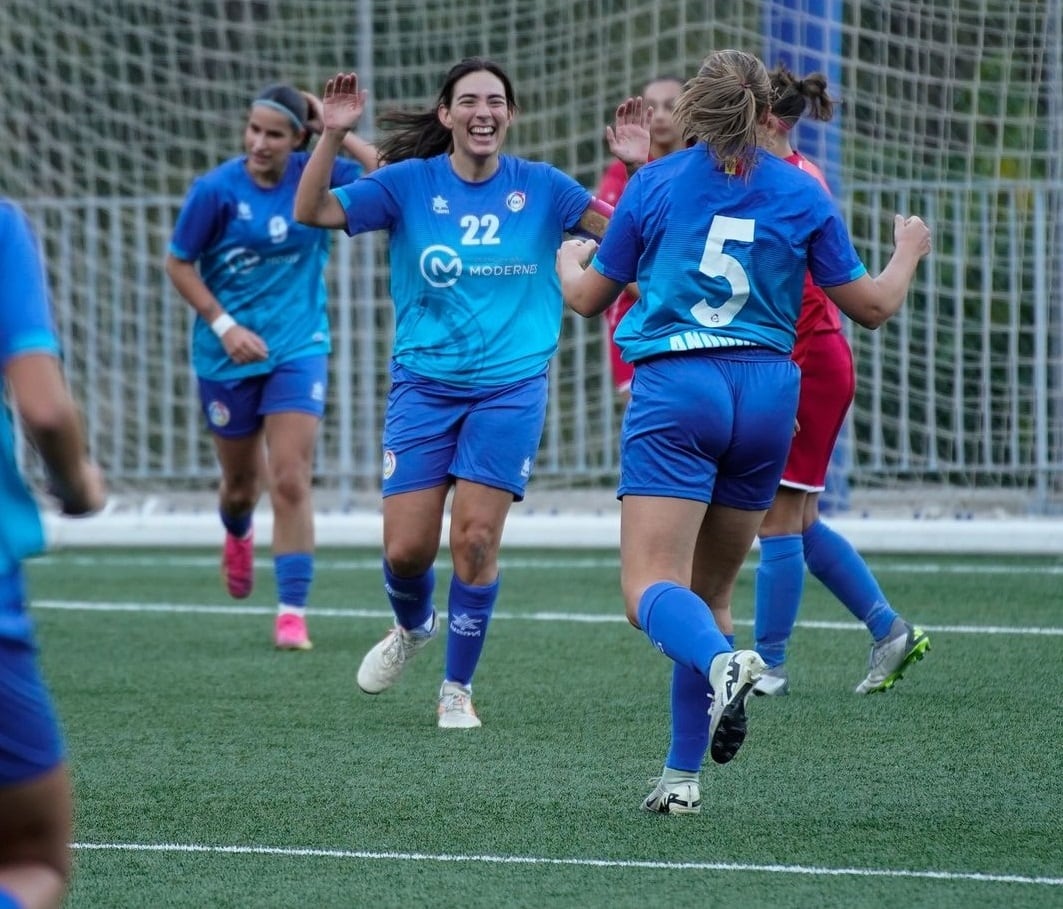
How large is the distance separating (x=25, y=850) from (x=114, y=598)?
6.74m

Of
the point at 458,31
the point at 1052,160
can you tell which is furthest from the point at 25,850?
the point at 458,31

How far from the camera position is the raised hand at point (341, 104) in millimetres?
5730

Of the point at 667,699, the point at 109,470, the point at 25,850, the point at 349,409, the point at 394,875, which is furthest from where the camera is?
the point at 109,470

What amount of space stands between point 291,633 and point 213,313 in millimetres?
1294

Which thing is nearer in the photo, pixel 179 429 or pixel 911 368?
pixel 911 368

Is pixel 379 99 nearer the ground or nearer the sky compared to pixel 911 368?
nearer the sky

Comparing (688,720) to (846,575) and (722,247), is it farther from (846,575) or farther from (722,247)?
(846,575)

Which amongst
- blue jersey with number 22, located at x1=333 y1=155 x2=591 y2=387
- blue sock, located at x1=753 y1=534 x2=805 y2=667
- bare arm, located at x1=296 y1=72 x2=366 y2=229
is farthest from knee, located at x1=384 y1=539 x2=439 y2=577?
blue sock, located at x1=753 y1=534 x2=805 y2=667

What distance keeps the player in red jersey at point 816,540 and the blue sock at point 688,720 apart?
65.0 inches

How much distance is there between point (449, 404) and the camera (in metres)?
5.80

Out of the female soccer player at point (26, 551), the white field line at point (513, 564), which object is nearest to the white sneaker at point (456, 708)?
the female soccer player at point (26, 551)

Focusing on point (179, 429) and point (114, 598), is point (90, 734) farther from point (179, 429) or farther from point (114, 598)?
point (179, 429)

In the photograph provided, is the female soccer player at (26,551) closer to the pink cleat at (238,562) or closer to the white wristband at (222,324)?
the white wristband at (222,324)

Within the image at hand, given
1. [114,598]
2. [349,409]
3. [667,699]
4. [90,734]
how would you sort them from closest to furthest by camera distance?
[90,734]
[667,699]
[114,598]
[349,409]
